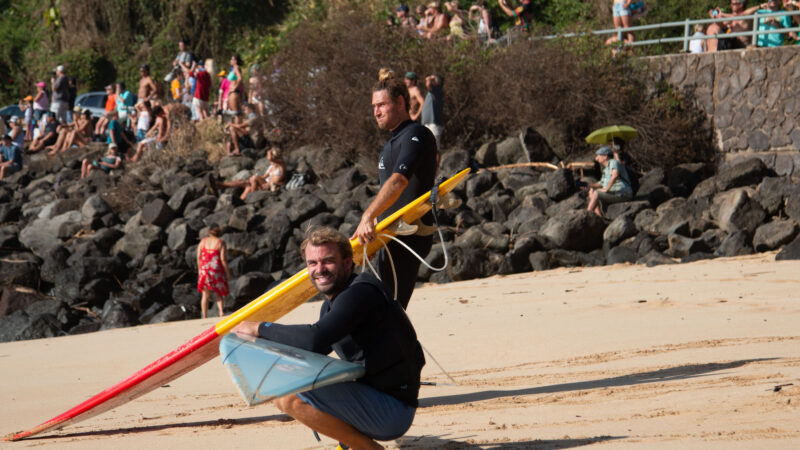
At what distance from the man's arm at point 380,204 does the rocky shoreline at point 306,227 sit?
5.91m

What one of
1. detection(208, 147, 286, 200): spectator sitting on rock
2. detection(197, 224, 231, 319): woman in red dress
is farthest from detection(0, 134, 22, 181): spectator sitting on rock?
detection(197, 224, 231, 319): woman in red dress

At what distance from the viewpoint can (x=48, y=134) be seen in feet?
78.4

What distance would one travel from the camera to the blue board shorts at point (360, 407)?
3.46 meters

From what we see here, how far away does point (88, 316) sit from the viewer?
1247cm

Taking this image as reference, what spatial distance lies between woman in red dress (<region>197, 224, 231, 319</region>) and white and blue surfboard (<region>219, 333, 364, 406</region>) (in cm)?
754

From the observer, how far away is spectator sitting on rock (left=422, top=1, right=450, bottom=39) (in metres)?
17.5

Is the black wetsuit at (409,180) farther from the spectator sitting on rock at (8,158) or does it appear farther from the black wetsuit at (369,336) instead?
the spectator sitting on rock at (8,158)

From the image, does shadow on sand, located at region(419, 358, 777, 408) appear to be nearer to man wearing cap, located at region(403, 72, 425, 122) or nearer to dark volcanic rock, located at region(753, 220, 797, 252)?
dark volcanic rock, located at region(753, 220, 797, 252)

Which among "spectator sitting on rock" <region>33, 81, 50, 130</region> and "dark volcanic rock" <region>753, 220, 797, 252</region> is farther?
"spectator sitting on rock" <region>33, 81, 50, 130</region>

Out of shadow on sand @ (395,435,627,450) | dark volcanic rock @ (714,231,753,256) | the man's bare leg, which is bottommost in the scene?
dark volcanic rock @ (714,231,753,256)

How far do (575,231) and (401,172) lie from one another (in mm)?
7089

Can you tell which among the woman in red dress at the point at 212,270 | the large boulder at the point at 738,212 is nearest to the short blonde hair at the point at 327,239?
the woman in red dress at the point at 212,270

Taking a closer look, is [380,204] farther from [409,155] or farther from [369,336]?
[369,336]

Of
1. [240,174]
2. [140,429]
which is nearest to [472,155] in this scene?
[240,174]
